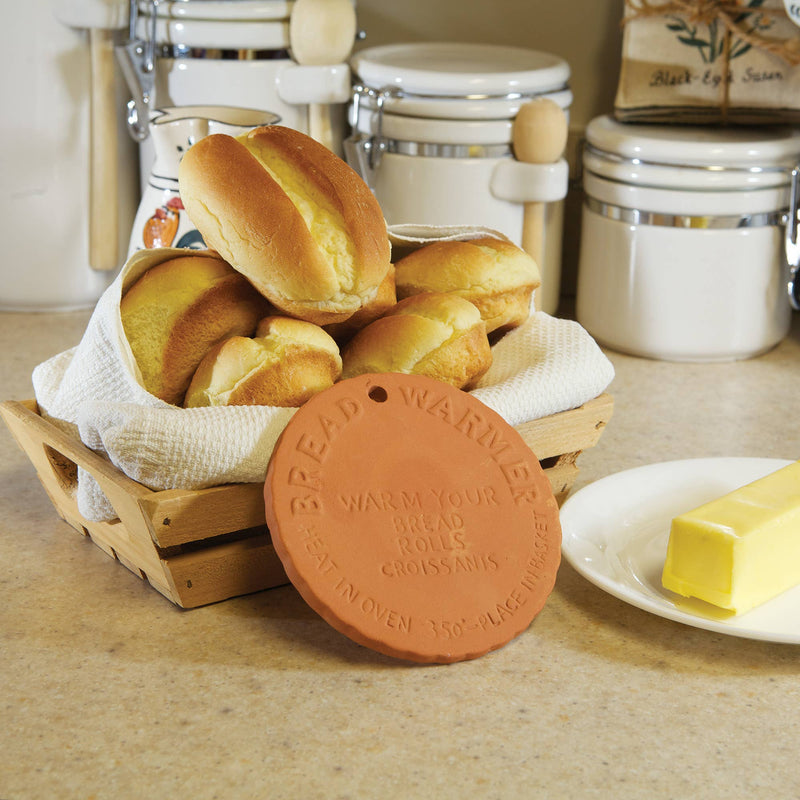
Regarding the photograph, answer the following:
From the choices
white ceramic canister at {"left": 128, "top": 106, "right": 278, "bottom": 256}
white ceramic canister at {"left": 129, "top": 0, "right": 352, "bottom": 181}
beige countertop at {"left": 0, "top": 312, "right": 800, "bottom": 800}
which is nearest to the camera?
beige countertop at {"left": 0, "top": 312, "right": 800, "bottom": 800}

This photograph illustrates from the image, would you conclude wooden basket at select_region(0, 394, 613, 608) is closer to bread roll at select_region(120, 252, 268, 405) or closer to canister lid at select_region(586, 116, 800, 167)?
bread roll at select_region(120, 252, 268, 405)

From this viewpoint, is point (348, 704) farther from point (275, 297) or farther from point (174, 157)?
point (174, 157)

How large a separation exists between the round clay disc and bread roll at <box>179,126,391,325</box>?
51 mm

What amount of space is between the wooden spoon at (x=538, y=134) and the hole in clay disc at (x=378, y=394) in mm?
448

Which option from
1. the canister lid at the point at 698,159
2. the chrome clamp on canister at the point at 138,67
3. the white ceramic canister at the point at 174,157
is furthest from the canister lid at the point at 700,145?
the chrome clamp on canister at the point at 138,67

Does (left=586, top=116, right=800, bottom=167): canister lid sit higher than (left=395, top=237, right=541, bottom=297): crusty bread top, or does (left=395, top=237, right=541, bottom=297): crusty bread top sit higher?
(left=586, top=116, right=800, bottom=167): canister lid

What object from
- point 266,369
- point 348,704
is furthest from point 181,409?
point 348,704

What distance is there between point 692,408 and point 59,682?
21.5 inches

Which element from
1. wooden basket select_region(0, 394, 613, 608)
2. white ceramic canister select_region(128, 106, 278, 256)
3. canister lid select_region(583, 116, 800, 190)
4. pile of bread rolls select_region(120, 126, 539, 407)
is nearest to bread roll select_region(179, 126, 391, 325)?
pile of bread rolls select_region(120, 126, 539, 407)

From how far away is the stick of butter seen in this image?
479mm

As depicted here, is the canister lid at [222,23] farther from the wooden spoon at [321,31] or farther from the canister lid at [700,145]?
the canister lid at [700,145]

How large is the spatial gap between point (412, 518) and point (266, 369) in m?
0.10

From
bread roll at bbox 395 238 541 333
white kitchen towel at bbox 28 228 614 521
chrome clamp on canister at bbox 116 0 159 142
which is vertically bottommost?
white kitchen towel at bbox 28 228 614 521

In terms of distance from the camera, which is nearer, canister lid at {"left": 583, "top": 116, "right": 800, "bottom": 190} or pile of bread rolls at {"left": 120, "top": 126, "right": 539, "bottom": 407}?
pile of bread rolls at {"left": 120, "top": 126, "right": 539, "bottom": 407}
